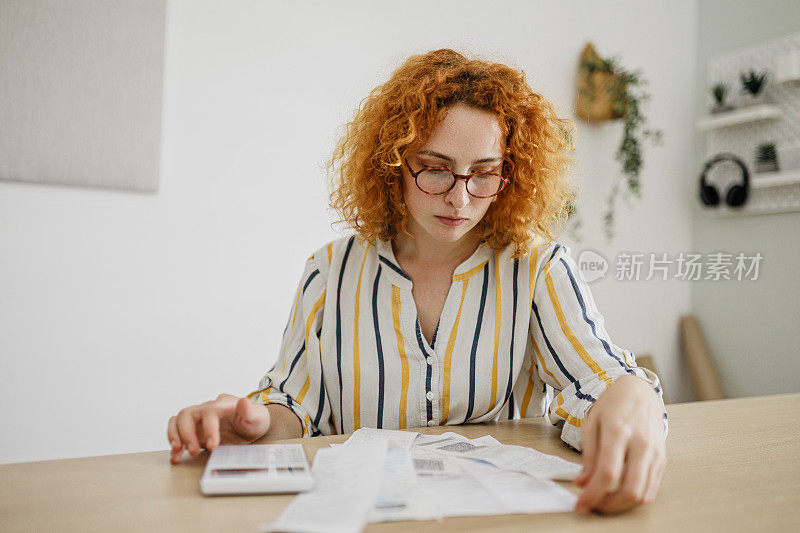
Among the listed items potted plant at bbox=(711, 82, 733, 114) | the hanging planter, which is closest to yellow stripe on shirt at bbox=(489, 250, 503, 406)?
the hanging planter

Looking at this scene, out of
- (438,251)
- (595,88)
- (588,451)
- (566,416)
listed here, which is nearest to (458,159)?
(438,251)

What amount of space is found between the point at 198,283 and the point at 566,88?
1.88 m

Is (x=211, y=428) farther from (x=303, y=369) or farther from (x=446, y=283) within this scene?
(x=446, y=283)

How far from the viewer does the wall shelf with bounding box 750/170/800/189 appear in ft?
9.10

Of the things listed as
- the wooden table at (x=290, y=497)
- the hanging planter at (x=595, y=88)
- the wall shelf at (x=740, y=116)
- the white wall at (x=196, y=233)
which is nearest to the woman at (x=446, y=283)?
the wooden table at (x=290, y=497)

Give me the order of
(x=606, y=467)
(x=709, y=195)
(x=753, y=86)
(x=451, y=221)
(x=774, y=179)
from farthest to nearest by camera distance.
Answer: (x=709, y=195), (x=753, y=86), (x=774, y=179), (x=451, y=221), (x=606, y=467)

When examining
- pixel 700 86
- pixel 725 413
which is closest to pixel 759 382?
pixel 700 86

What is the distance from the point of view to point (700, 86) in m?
3.37

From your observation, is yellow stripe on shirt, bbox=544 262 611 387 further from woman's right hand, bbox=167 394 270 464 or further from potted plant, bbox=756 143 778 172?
potted plant, bbox=756 143 778 172

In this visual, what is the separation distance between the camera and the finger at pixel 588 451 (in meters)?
0.74

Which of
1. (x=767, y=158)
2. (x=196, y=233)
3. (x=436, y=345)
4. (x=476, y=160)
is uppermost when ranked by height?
(x=767, y=158)

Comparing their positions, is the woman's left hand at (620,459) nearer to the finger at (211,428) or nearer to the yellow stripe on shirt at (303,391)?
the finger at (211,428)

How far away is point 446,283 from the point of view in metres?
1.35

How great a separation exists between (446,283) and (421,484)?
1.96ft
